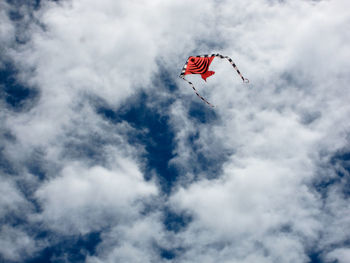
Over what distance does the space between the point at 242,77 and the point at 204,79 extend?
831 centimetres

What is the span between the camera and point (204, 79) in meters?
60.7

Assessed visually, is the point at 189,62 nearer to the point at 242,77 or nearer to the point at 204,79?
the point at 204,79

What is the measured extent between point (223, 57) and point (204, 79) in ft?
21.0

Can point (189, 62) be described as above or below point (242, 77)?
above

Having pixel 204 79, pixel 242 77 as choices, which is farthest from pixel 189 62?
pixel 242 77

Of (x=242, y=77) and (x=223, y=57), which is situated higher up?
(x=223, y=57)

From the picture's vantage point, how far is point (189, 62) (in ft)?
206

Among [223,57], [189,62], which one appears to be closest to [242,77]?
[223,57]

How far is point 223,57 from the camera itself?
60.7 m

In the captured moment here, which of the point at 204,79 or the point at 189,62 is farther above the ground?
the point at 189,62

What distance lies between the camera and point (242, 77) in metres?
60.4

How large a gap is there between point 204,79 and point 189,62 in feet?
18.9

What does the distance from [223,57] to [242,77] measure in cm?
608

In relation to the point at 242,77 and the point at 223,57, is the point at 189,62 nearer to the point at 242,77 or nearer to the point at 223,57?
the point at 223,57
